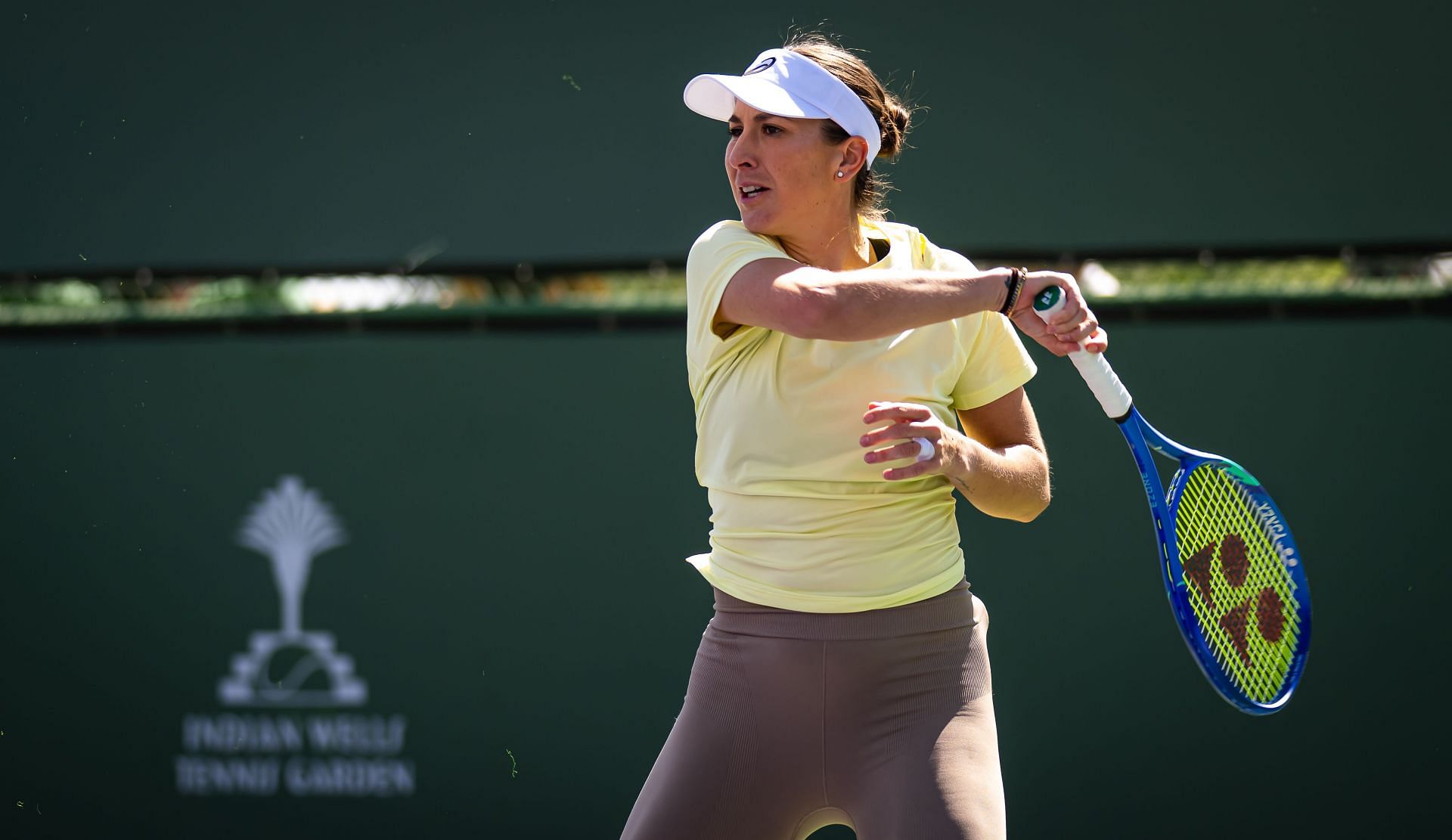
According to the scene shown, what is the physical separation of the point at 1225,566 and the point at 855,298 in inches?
27.5

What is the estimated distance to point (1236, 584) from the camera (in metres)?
2.06

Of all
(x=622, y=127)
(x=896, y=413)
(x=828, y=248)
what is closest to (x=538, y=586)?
(x=622, y=127)

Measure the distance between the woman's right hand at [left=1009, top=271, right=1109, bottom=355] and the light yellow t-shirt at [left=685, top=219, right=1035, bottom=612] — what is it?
11 cm

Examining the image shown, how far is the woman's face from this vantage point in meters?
1.97

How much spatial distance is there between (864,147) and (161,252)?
2135 millimetres

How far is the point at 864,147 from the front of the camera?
6.69ft

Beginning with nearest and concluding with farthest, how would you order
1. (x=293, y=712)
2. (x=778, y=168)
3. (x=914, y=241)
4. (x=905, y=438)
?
1. (x=905, y=438)
2. (x=778, y=168)
3. (x=914, y=241)
4. (x=293, y=712)

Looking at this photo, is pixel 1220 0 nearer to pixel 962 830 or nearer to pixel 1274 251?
pixel 1274 251

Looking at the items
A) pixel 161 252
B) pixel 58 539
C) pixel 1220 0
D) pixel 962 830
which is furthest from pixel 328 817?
pixel 1220 0

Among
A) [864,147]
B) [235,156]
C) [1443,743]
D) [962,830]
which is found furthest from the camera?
[235,156]

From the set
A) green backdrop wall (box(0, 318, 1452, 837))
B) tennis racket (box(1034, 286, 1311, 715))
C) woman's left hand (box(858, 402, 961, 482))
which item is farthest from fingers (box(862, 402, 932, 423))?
green backdrop wall (box(0, 318, 1452, 837))

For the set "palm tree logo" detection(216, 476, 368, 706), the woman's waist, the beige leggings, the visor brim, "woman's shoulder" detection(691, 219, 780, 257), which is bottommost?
the beige leggings

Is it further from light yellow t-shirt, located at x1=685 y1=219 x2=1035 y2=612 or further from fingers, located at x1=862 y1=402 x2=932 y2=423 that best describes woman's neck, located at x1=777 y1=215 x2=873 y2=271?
fingers, located at x1=862 y1=402 x2=932 y2=423

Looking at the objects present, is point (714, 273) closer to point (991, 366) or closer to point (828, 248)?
point (828, 248)
